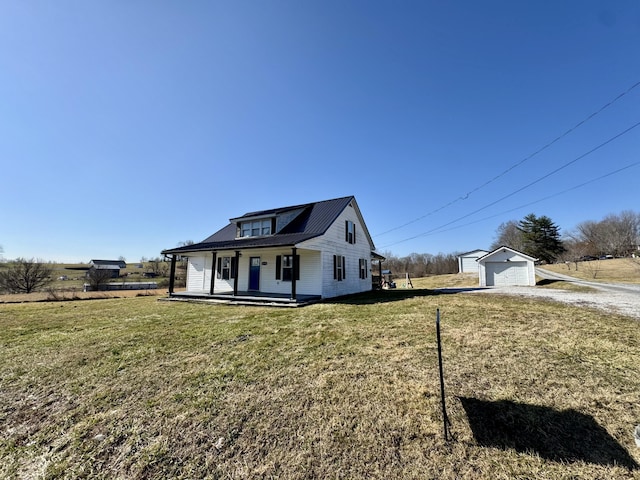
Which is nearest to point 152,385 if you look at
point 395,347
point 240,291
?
point 395,347

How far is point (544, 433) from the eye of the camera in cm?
267

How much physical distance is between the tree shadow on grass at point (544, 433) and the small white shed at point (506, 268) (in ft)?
67.4

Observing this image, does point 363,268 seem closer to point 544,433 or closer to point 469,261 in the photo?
point 544,433

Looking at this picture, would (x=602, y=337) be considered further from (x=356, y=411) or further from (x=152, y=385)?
(x=152, y=385)

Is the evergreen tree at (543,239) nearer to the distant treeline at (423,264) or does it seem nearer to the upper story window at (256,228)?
the distant treeline at (423,264)

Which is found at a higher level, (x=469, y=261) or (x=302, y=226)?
(x=302, y=226)

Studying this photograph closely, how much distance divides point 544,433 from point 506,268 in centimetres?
2200

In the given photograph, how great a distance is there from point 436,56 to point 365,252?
11729mm

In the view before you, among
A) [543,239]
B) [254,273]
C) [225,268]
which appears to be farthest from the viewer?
[543,239]

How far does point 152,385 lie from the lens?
3914 millimetres

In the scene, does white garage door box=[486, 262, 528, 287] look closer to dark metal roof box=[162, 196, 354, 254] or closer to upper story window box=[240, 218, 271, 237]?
dark metal roof box=[162, 196, 354, 254]

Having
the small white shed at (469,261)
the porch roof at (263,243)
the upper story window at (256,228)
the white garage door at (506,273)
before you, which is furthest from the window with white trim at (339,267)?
the small white shed at (469,261)

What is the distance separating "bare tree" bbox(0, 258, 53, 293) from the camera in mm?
25688

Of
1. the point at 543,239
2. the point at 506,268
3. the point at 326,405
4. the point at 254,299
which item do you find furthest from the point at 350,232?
the point at 543,239
